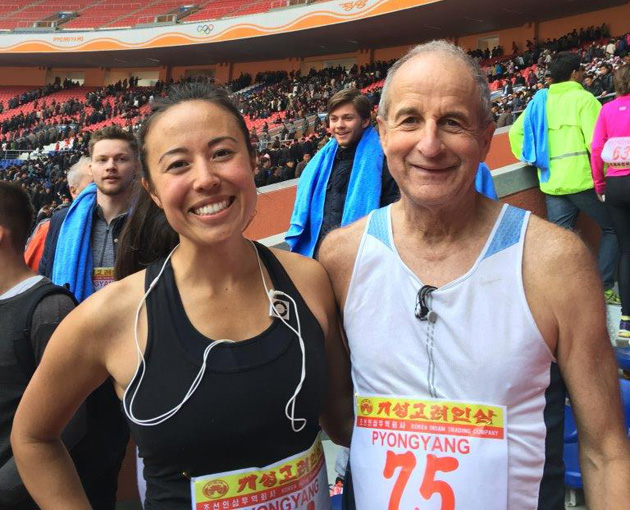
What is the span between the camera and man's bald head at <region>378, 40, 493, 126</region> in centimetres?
148

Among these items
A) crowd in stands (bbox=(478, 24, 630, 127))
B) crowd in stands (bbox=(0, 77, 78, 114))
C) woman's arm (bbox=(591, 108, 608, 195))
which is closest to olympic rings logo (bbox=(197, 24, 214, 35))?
crowd in stands (bbox=(0, 77, 78, 114))

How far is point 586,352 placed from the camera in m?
1.38

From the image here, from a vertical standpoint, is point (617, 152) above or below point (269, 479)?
above

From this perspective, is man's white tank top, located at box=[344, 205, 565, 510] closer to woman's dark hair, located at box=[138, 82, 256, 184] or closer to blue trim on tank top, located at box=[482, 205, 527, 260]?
blue trim on tank top, located at box=[482, 205, 527, 260]

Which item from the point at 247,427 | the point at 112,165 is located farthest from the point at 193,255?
the point at 112,165

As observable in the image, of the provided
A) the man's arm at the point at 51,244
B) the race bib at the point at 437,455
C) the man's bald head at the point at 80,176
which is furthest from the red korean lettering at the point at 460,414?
the man's bald head at the point at 80,176

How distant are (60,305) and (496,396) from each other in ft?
4.22

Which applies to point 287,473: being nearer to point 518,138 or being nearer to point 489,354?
point 489,354

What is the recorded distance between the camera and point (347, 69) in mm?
29188

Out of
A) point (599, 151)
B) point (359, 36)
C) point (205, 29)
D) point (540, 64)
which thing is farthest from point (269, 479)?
point (205, 29)

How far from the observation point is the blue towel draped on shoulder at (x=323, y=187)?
11.9 feet

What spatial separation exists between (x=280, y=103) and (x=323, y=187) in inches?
902

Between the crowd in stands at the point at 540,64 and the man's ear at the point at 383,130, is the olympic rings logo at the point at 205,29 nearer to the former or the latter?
the crowd in stands at the point at 540,64

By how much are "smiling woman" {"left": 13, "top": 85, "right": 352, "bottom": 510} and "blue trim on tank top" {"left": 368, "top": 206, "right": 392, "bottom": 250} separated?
0.65 feet
